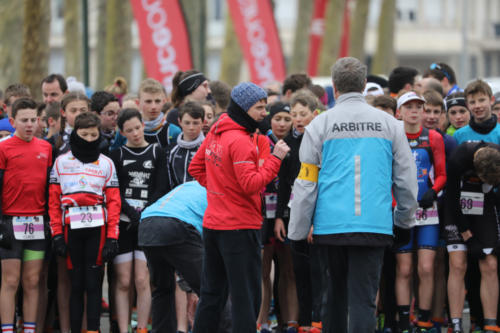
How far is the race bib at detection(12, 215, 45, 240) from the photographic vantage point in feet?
27.6

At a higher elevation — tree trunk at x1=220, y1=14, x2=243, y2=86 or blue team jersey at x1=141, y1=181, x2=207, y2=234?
tree trunk at x1=220, y1=14, x2=243, y2=86

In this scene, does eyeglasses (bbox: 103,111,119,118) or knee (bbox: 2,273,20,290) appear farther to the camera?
eyeglasses (bbox: 103,111,119,118)

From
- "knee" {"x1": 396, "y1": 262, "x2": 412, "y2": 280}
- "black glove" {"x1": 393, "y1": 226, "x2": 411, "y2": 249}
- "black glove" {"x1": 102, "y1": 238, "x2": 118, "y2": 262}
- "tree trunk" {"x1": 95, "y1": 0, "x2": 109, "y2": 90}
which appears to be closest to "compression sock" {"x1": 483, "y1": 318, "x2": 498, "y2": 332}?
"knee" {"x1": 396, "y1": 262, "x2": 412, "y2": 280}

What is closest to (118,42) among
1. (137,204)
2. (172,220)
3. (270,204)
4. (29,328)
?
(270,204)

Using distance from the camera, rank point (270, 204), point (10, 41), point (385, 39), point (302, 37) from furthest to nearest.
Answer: point (385, 39) → point (302, 37) → point (10, 41) → point (270, 204)

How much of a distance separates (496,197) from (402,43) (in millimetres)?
65274

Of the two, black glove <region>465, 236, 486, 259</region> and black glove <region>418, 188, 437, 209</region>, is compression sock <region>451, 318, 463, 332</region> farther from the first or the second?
black glove <region>418, 188, 437, 209</region>

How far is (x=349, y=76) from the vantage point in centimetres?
679

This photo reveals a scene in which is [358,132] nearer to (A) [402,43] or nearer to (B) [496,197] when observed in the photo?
(B) [496,197]

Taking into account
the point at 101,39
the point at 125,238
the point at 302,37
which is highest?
the point at 101,39

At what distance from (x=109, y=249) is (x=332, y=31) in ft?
77.9

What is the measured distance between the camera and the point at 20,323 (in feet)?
30.3

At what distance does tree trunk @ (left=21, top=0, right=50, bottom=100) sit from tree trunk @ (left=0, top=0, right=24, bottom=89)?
0.18 metres

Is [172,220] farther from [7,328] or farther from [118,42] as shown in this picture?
[118,42]
